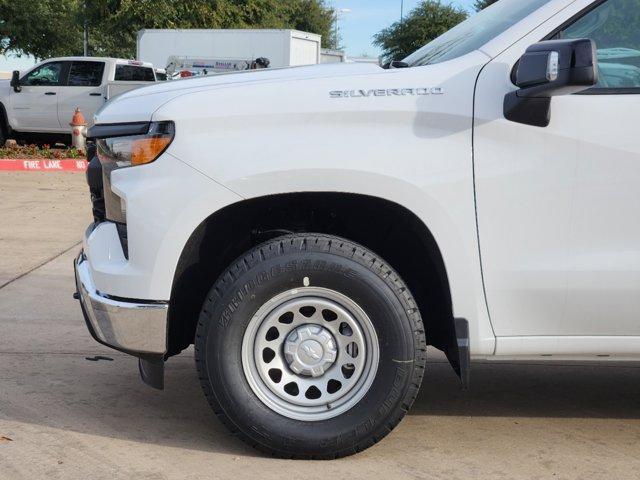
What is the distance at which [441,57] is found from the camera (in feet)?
13.8

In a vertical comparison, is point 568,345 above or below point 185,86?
below

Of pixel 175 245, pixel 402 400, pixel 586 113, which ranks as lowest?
pixel 402 400

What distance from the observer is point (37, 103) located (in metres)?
20.6

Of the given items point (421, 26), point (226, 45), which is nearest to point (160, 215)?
point (226, 45)

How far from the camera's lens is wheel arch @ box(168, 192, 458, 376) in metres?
3.94

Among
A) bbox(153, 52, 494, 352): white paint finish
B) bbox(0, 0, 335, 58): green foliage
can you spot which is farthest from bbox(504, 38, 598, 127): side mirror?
bbox(0, 0, 335, 58): green foliage

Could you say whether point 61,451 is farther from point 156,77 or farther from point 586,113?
point 156,77

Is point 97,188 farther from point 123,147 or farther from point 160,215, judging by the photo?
point 160,215

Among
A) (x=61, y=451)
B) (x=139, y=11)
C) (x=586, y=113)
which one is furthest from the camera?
(x=139, y=11)

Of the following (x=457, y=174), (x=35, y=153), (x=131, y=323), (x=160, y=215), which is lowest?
(x=35, y=153)

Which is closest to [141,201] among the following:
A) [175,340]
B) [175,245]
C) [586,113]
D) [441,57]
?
[175,245]

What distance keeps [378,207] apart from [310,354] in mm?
632

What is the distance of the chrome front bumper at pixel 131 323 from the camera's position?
12.7 ft

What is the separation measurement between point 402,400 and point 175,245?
3.41 ft
